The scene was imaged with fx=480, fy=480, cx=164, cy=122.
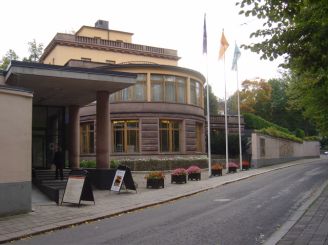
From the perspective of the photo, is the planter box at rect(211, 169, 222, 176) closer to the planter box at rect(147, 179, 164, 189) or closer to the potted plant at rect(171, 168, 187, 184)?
the potted plant at rect(171, 168, 187, 184)

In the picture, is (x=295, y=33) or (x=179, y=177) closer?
(x=295, y=33)

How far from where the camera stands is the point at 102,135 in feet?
76.4

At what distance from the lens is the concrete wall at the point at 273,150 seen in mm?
40594

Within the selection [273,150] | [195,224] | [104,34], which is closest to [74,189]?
[195,224]

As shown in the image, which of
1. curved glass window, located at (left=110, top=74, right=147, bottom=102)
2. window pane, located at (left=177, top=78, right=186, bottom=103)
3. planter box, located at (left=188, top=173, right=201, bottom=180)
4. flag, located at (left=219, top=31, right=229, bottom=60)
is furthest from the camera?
window pane, located at (left=177, top=78, right=186, bottom=103)

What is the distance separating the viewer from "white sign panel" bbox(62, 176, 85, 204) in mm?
15695

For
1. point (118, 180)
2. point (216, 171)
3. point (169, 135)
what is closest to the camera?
point (118, 180)

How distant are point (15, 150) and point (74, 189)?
2650 millimetres

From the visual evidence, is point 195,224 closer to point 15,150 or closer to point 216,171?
point 15,150

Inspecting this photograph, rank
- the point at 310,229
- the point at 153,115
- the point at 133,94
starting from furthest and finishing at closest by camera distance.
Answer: the point at 133,94 → the point at 153,115 → the point at 310,229

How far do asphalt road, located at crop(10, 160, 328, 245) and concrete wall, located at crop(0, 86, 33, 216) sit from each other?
2.63m

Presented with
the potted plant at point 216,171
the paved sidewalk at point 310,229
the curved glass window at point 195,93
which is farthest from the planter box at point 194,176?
the curved glass window at point 195,93

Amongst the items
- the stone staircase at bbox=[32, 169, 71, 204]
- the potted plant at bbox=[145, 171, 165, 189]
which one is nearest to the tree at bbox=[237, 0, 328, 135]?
the stone staircase at bbox=[32, 169, 71, 204]

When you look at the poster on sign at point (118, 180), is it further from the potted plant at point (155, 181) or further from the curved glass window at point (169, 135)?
the curved glass window at point (169, 135)
